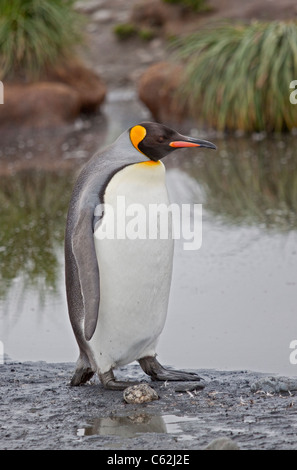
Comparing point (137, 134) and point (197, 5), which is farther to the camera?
point (197, 5)

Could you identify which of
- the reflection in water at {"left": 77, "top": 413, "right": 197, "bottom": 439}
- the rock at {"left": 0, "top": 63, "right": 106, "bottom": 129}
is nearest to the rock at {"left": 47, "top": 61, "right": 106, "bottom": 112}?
the rock at {"left": 0, "top": 63, "right": 106, "bottom": 129}

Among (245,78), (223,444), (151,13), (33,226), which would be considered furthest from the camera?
(151,13)

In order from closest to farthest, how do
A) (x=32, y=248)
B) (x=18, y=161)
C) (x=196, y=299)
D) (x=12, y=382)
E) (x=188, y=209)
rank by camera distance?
1. (x=12, y=382)
2. (x=196, y=299)
3. (x=32, y=248)
4. (x=188, y=209)
5. (x=18, y=161)

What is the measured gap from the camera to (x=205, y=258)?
6.36m

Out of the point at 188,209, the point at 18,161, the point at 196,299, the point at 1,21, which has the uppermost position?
the point at 1,21

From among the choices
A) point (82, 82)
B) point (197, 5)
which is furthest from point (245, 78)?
point (197, 5)

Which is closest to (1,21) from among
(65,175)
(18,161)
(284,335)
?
(18,161)

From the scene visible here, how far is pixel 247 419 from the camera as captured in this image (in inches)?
141

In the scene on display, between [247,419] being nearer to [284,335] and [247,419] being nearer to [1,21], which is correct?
[284,335]

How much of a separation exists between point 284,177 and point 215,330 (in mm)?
3908

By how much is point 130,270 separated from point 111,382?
484mm

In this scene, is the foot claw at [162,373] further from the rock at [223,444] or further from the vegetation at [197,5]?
the vegetation at [197,5]

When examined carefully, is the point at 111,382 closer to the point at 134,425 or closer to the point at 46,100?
the point at 134,425

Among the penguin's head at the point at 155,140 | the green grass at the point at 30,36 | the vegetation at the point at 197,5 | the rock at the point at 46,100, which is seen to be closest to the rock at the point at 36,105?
the rock at the point at 46,100
